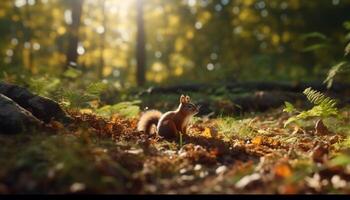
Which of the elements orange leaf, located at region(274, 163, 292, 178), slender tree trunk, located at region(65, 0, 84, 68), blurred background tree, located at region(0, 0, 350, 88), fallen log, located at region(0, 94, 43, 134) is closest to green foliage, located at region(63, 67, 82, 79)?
slender tree trunk, located at region(65, 0, 84, 68)

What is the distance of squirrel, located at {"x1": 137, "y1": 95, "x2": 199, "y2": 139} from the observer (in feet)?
26.0

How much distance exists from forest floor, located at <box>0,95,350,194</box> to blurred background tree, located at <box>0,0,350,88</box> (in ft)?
56.1

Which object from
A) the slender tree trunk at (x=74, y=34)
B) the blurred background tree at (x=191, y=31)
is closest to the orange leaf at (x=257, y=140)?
the slender tree trunk at (x=74, y=34)

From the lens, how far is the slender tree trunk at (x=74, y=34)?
18.1 metres

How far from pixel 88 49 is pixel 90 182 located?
103 feet

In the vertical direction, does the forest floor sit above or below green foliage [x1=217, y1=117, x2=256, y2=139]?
below

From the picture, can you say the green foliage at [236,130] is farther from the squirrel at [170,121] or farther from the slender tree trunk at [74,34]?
the slender tree trunk at [74,34]

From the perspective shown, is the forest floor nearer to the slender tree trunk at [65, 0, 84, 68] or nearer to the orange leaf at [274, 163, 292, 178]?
the orange leaf at [274, 163, 292, 178]

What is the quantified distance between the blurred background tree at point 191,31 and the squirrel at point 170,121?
16002 millimetres

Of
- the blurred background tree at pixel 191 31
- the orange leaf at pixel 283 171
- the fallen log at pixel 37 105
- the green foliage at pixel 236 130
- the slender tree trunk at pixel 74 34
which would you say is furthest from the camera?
the blurred background tree at pixel 191 31

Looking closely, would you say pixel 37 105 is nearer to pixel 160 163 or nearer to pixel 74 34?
pixel 160 163

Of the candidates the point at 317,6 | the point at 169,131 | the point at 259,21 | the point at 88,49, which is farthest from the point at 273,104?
the point at 88,49

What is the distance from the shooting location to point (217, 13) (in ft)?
111
